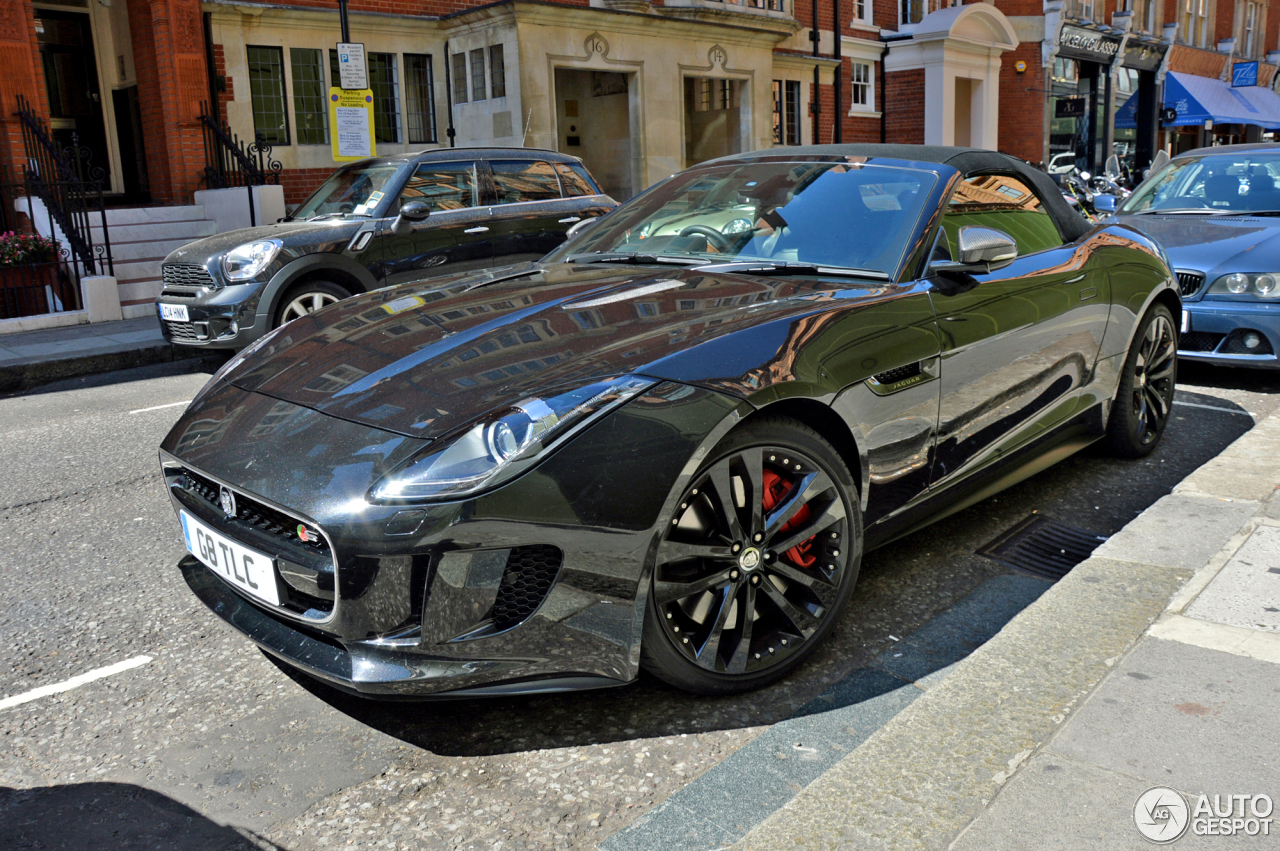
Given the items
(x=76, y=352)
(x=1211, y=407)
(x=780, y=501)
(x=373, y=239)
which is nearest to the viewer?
(x=780, y=501)

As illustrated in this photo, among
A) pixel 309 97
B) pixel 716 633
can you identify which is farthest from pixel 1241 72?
pixel 716 633

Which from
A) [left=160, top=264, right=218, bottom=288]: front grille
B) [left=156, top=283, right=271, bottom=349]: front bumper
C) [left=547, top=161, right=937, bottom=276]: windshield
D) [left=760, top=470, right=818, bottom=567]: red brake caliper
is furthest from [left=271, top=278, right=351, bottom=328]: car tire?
[left=760, top=470, right=818, bottom=567]: red brake caliper

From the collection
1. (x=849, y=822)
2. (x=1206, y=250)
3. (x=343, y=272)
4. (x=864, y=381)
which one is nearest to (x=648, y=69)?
(x=343, y=272)

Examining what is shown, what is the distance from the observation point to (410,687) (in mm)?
2312

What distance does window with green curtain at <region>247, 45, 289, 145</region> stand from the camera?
50.2 ft

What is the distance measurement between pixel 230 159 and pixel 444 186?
24.3ft

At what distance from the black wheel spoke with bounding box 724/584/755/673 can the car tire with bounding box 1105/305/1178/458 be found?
2797 mm

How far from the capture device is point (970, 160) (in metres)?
3.90

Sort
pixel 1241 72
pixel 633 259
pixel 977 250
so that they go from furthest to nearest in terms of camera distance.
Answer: pixel 1241 72 < pixel 633 259 < pixel 977 250

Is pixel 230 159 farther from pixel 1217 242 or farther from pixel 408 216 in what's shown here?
pixel 1217 242

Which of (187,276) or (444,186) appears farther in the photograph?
(444,186)

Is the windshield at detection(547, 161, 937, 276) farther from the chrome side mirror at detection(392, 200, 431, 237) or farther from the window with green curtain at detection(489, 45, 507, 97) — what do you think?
the window with green curtain at detection(489, 45, 507, 97)

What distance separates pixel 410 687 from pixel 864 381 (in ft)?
5.06

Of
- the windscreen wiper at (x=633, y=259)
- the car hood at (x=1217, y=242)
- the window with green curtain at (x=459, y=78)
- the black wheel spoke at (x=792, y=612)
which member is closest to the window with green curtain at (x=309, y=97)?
the window with green curtain at (x=459, y=78)
